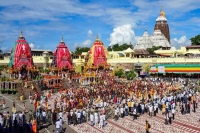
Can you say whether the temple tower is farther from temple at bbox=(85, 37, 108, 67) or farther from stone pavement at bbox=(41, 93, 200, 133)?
stone pavement at bbox=(41, 93, 200, 133)

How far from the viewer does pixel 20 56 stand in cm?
3206

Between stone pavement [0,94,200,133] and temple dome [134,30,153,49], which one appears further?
temple dome [134,30,153,49]

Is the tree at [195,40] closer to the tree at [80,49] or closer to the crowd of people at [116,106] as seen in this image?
the tree at [80,49]

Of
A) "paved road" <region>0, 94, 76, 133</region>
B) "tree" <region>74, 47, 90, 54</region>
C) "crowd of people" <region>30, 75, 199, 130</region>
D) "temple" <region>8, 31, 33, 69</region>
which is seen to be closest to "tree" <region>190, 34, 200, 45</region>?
"tree" <region>74, 47, 90, 54</region>

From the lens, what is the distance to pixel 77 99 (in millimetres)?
22438

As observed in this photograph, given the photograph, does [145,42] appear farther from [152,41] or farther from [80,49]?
[80,49]

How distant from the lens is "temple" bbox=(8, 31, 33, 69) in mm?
31938

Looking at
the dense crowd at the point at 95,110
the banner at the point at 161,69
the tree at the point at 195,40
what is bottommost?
the dense crowd at the point at 95,110

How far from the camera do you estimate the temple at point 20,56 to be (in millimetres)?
31938

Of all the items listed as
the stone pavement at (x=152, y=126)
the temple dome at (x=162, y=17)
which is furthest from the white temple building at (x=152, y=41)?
the stone pavement at (x=152, y=126)

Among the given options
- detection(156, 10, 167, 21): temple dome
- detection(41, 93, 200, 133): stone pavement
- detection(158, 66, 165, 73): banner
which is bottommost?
detection(41, 93, 200, 133): stone pavement

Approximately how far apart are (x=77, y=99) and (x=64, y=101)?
1402 millimetres

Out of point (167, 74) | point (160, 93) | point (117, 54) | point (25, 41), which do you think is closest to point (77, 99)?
point (160, 93)

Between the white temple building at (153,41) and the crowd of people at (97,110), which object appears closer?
the crowd of people at (97,110)
